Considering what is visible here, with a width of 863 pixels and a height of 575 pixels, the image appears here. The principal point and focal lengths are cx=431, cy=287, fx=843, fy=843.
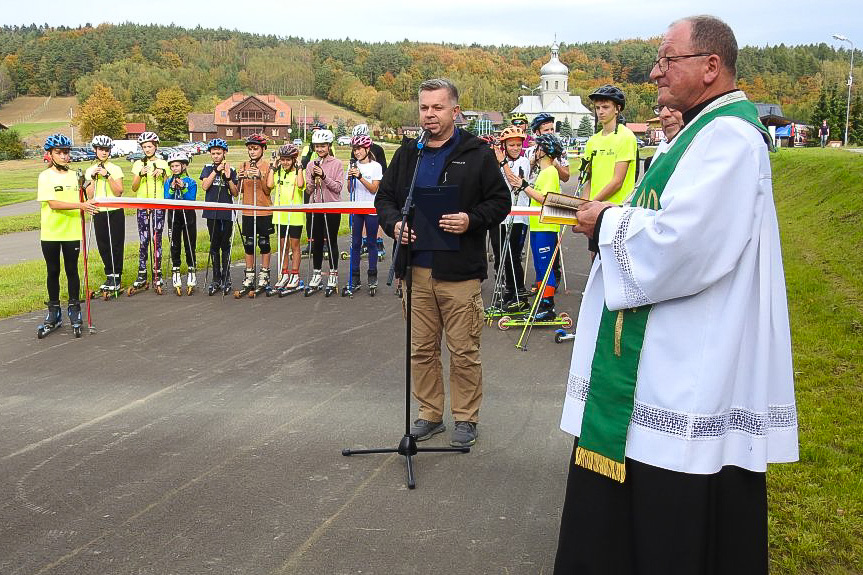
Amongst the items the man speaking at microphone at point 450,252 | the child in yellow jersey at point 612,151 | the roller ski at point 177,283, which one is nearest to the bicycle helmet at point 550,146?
the child in yellow jersey at point 612,151

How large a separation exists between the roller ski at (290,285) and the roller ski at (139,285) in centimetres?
208

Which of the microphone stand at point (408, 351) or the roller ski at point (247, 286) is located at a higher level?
the microphone stand at point (408, 351)

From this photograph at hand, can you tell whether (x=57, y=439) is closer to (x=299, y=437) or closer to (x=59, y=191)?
(x=299, y=437)

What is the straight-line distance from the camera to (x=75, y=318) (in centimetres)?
980

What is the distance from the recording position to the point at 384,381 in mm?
7734

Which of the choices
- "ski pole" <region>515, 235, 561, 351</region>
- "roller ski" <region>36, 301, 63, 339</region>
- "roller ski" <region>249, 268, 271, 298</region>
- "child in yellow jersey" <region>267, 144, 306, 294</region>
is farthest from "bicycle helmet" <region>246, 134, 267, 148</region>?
"ski pole" <region>515, 235, 561, 351</region>

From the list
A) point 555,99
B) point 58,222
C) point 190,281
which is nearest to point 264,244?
point 190,281

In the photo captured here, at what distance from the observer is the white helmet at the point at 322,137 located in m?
12.3

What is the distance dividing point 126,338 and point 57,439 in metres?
3.48

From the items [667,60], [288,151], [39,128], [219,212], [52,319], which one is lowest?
[39,128]

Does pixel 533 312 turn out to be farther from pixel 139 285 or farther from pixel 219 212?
pixel 139 285

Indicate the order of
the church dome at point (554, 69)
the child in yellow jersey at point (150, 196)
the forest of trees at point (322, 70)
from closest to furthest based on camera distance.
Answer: the child in yellow jersey at point (150, 196) → the forest of trees at point (322, 70) → the church dome at point (554, 69)

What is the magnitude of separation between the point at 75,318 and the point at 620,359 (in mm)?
8164

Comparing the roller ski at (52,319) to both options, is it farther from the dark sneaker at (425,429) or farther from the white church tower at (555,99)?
the white church tower at (555,99)
